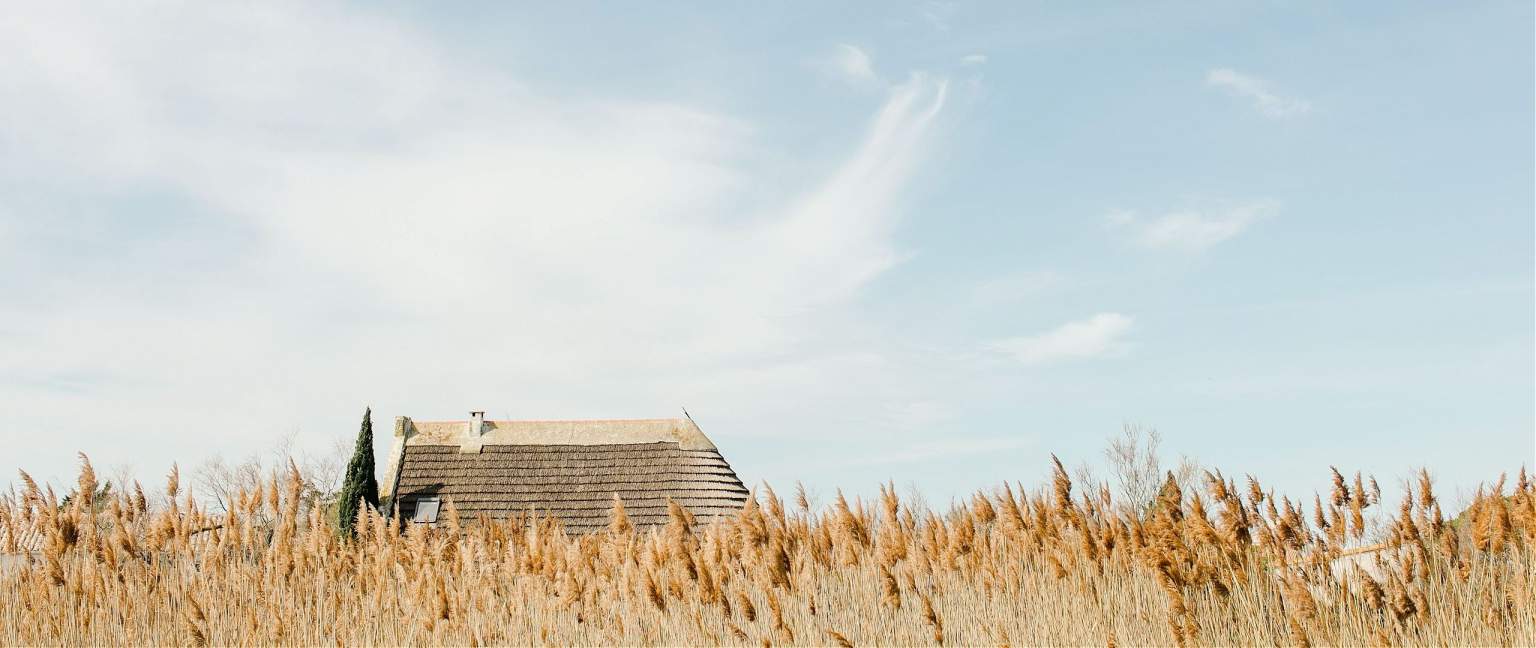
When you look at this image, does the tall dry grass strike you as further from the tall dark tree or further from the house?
the house

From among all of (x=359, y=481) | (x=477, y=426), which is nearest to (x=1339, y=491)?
(x=359, y=481)

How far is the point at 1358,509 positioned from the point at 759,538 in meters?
3.49

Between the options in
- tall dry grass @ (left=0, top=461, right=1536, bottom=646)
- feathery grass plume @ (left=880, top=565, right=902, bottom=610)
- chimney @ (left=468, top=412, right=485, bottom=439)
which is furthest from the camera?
chimney @ (left=468, top=412, right=485, bottom=439)

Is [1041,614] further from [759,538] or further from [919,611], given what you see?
[759,538]

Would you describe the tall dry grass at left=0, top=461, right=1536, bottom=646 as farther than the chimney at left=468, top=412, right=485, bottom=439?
No

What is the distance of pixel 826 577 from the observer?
6953 mm

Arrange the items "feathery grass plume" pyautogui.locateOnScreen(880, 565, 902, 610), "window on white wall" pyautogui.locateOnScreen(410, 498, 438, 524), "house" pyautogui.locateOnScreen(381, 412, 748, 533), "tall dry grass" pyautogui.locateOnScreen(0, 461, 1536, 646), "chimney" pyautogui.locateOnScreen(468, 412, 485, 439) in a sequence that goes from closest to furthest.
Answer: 1. "tall dry grass" pyautogui.locateOnScreen(0, 461, 1536, 646)
2. "feathery grass plume" pyautogui.locateOnScreen(880, 565, 902, 610)
3. "window on white wall" pyautogui.locateOnScreen(410, 498, 438, 524)
4. "house" pyautogui.locateOnScreen(381, 412, 748, 533)
5. "chimney" pyautogui.locateOnScreen(468, 412, 485, 439)

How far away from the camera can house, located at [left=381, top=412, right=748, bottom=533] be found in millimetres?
23281

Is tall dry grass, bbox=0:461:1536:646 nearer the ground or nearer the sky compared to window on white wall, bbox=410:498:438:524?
nearer the ground

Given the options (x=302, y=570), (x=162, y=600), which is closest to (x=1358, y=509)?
(x=302, y=570)

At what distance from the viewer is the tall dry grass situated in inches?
221

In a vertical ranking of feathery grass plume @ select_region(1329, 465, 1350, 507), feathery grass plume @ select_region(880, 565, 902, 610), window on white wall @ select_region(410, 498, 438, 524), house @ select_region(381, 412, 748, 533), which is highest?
house @ select_region(381, 412, 748, 533)

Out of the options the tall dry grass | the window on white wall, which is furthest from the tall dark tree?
the tall dry grass

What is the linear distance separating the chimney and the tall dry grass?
55.8 ft
